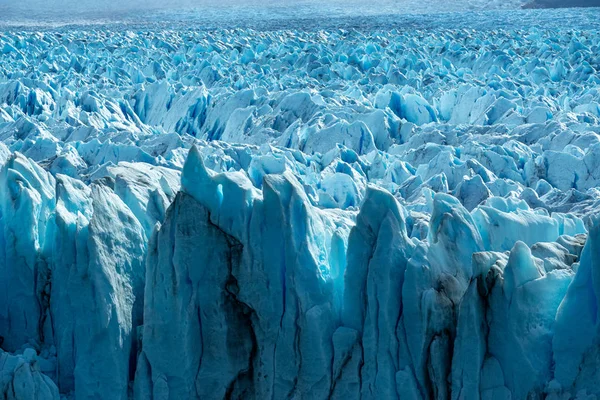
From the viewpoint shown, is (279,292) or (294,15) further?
(294,15)

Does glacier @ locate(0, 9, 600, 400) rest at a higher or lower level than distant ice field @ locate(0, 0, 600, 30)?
higher

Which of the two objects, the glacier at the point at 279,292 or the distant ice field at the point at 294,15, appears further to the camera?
the distant ice field at the point at 294,15

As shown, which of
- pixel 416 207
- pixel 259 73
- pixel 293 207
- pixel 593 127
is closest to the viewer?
pixel 293 207

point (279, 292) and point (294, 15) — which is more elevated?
point (279, 292)

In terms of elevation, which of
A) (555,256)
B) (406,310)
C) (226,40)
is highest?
(555,256)

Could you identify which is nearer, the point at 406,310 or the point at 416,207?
the point at 406,310

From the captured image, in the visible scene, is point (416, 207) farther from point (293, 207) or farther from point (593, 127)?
point (593, 127)

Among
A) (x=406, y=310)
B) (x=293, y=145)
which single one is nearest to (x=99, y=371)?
(x=406, y=310)

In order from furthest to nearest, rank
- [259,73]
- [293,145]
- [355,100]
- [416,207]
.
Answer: [259,73]
[355,100]
[293,145]
[416,207]

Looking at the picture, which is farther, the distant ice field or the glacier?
the distant ice field

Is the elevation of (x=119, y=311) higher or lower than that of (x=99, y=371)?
higher

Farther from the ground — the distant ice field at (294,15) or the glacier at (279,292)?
the glacier at (279,292)
